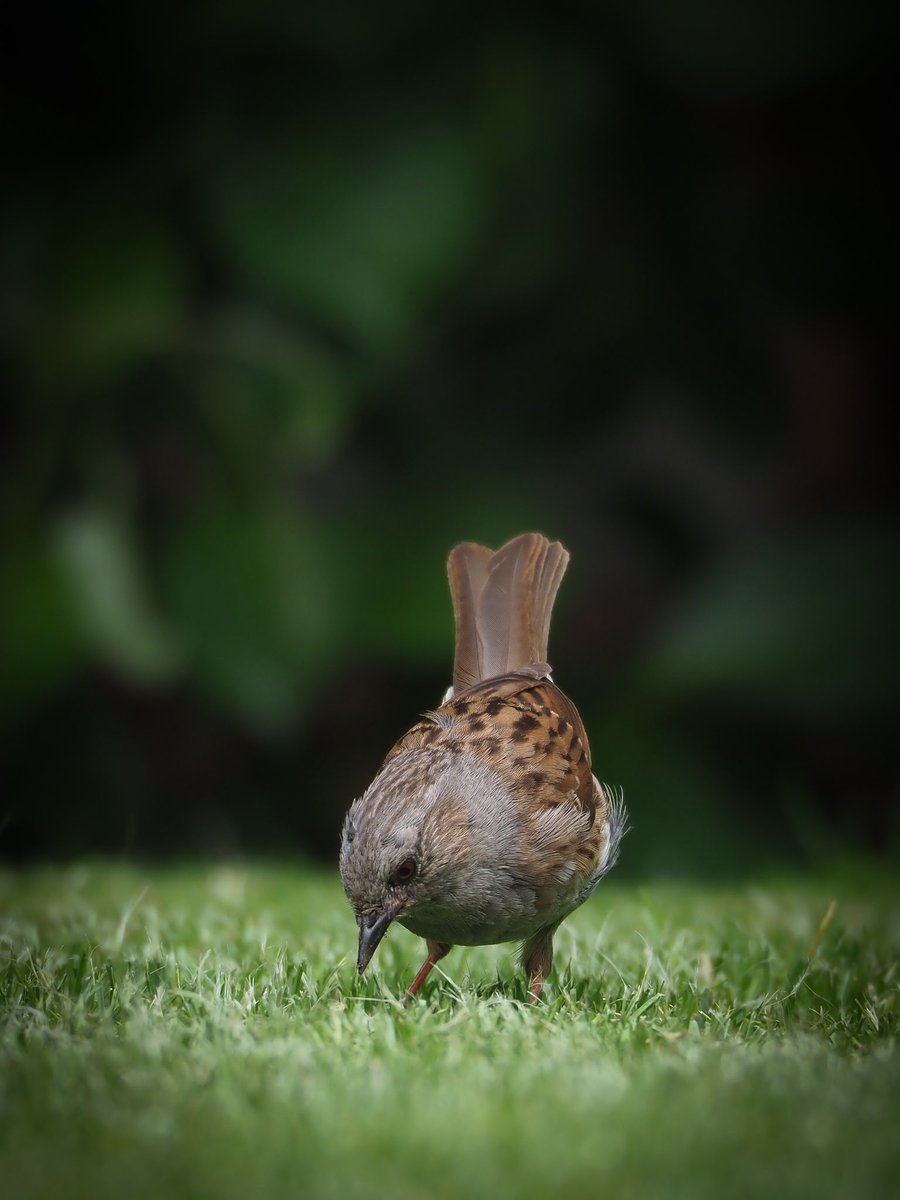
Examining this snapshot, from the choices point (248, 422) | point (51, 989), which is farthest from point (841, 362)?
point (51, 989)

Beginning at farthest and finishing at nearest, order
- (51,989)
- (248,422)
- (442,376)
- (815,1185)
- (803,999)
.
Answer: (442,376)
(248,422)
(803,999)
(51,989)
(815,1185)

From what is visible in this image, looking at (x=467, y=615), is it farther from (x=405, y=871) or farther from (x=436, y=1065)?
(x=436, y=1065)

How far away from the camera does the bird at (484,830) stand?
10.4 feet

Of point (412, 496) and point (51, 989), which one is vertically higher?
point (412, 496)

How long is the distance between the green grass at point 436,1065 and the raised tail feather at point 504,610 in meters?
0.75

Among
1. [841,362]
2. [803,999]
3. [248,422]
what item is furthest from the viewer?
[841,362]

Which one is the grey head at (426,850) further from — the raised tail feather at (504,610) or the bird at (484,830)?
the raised tail feather at (504,610)

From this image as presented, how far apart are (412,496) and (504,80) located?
5.72 feet

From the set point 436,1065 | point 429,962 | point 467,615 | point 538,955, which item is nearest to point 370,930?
point 429,962

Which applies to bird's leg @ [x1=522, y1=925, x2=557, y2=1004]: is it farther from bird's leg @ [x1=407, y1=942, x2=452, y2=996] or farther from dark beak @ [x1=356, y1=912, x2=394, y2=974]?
dark beak @ [x1=356, y1=912, x2=394, y2=974]

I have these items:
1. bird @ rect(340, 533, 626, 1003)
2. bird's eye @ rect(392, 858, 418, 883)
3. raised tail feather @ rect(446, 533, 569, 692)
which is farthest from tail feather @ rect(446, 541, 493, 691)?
bird's eye @ rect(392, 858, 418, 883)

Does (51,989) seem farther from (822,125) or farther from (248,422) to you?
(822,125)

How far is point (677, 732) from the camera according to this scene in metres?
6.38

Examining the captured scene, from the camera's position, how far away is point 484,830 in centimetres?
331
